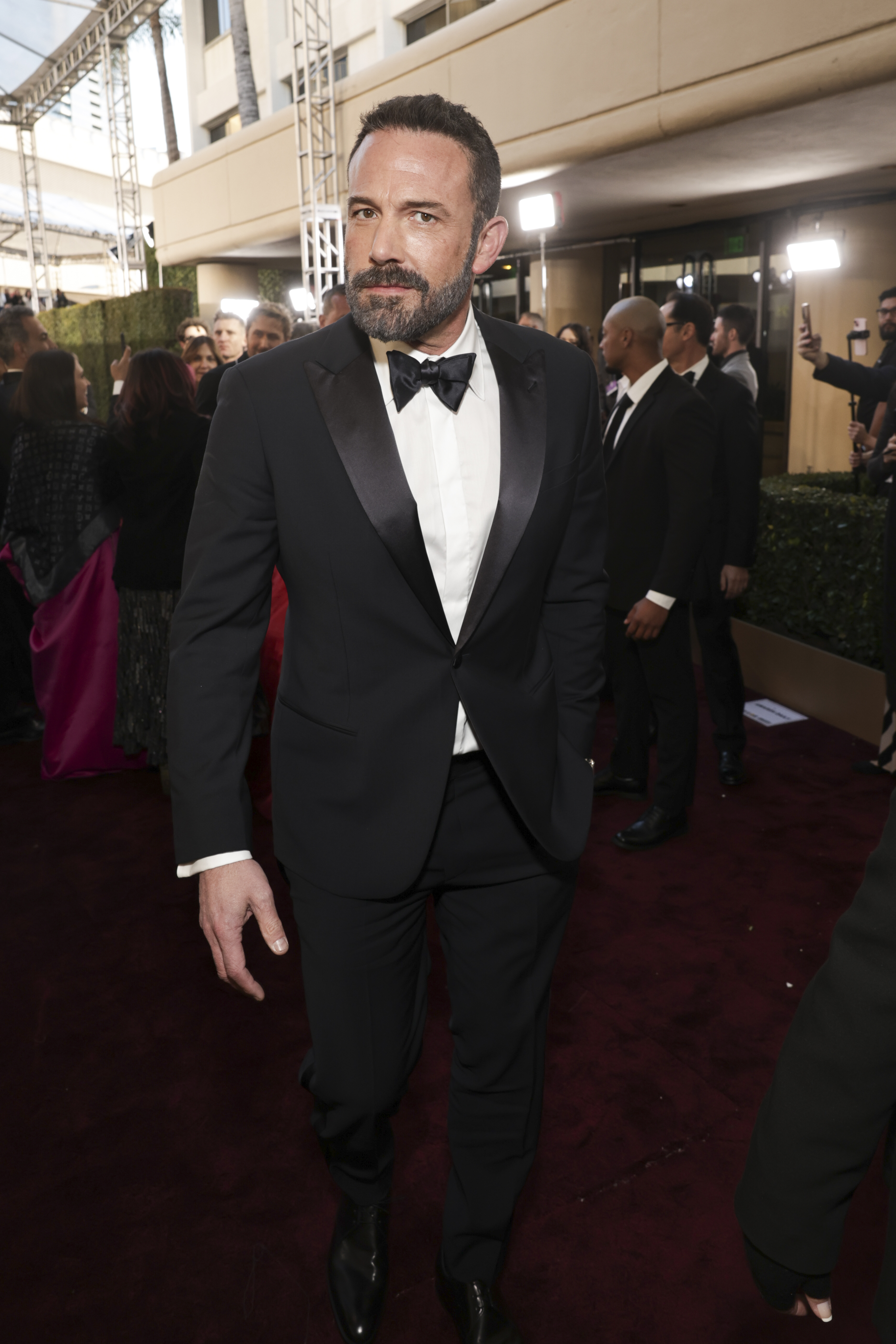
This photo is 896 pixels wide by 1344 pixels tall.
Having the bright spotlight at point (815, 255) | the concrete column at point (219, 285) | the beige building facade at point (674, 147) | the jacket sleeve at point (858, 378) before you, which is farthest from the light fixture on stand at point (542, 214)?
the concrete column at point (219, 285)

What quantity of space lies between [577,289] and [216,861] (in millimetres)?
11852

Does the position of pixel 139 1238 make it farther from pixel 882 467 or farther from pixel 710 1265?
pixel 882 467

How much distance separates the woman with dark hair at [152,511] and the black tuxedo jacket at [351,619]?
250 centimetres

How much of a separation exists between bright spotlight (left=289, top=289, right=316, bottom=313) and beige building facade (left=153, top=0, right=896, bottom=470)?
0.81m

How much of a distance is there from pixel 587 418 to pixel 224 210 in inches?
575

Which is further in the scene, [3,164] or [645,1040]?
[3,164]

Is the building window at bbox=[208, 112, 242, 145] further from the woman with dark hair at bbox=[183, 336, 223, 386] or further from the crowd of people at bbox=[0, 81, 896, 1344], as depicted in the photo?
the crowd of people at bbox=[0, 81, 896, 1344]

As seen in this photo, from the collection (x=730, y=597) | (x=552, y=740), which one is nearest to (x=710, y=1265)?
(x=552, y=740)

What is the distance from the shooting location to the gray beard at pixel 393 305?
4.66ft

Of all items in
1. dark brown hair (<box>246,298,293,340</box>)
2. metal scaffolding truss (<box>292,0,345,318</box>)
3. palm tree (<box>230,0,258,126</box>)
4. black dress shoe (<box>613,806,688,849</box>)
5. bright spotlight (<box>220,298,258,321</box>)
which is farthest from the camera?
palm tree (<box>230,0,258,126</box>)

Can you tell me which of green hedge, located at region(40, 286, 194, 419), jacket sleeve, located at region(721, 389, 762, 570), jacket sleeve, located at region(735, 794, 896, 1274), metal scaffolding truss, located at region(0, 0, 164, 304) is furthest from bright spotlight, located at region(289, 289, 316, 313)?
jacket sleeve, located at region(735, 794, 896, 1274)

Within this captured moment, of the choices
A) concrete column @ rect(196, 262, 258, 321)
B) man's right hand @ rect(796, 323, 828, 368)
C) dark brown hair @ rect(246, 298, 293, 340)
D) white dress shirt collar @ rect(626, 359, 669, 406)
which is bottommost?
white dress shirt collar @ rect(626, 359, 669, 406)

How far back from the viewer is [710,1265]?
1.92 m

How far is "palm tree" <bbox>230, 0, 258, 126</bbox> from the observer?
53.4ft
